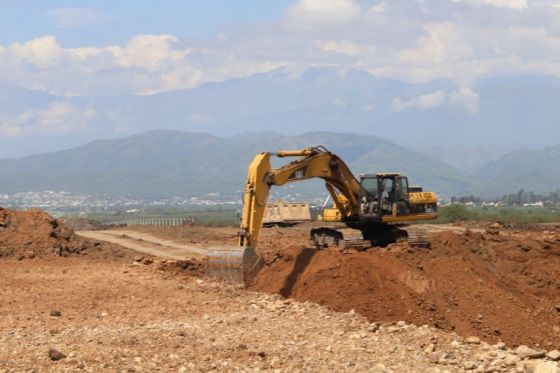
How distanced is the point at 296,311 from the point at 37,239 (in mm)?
11922

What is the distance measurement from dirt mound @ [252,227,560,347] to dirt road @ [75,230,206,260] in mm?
8528

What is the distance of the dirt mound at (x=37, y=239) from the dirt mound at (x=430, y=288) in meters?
8.39

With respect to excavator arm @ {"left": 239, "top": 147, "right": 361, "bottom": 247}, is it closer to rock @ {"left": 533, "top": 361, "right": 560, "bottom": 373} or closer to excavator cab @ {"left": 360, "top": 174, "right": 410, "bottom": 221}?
excavator cab @ {"left": 360, "top": 174, "right": 410, "bottom": 221}

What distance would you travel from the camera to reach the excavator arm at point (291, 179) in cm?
2250

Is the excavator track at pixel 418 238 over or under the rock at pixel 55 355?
over

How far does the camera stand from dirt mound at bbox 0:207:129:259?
1134 inches

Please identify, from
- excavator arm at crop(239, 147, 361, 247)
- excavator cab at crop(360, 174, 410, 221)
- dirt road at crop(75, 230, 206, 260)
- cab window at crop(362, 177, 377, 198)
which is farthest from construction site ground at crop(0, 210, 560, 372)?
dirt road at crop(75, 230, 206, 260)

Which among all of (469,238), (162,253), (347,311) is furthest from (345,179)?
(162,253)

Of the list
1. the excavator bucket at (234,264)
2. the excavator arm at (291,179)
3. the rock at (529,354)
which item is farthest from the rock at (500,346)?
the excavator bucket at (234,264)

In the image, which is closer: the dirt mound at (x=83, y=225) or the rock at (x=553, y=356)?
the rock at (x=553, y=356)

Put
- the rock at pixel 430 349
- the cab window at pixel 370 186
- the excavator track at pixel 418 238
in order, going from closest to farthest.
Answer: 1. the rock at pixel 430 349
2. the excavator track at pixel 418 238
3. the cab window at pixel 370 186

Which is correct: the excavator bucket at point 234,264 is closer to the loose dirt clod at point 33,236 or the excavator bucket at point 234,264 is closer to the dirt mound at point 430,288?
the dirt mound at point 430,288

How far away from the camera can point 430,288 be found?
21.4 metres

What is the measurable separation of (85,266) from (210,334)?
34.9ft
